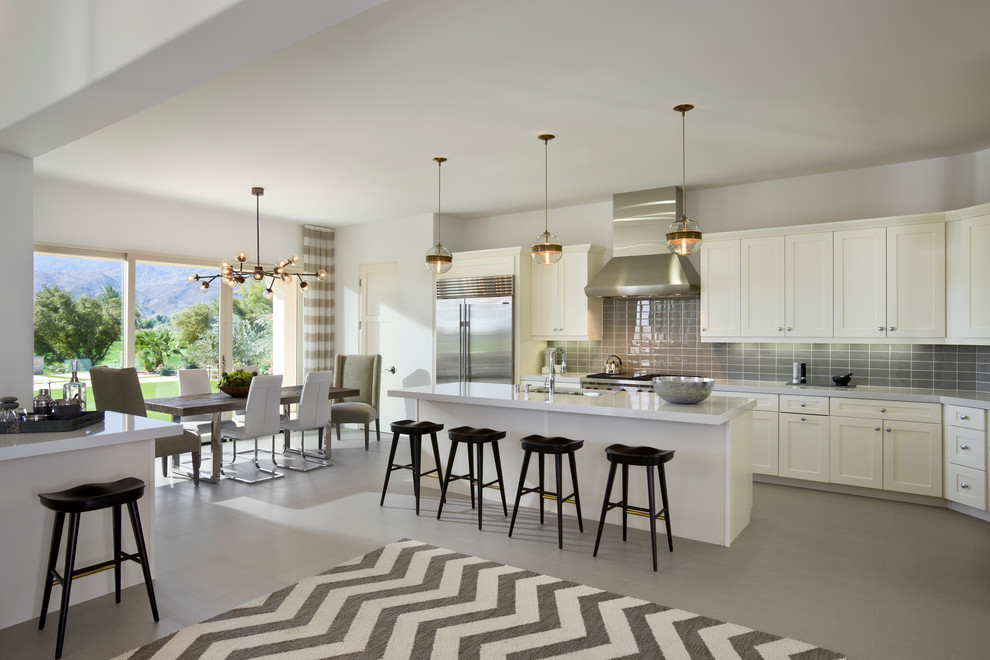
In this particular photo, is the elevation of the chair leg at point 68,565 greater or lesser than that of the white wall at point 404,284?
lesser

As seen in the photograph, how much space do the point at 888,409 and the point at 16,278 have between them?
613 cm

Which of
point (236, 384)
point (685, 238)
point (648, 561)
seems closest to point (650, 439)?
point (648, 561)

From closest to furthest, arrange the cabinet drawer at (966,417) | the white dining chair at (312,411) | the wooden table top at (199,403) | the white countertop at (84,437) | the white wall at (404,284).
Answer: the white countertop at (84,437) → the cabinet drawer at (966,417) → the wooden table top at (199,403) → the white dining chair at (312,411) → the white wall at (404,284)

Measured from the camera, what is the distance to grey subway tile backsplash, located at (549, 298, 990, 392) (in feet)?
16.8

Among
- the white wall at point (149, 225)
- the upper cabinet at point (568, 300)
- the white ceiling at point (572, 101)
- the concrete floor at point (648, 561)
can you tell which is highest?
the white ceiling at point (572, 101)

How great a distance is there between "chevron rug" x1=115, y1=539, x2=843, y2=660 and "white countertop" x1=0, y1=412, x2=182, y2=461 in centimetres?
96

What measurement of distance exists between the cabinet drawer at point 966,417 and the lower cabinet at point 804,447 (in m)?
0.83

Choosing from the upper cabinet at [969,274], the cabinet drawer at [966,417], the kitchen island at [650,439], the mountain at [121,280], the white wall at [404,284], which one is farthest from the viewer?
the white wall at [404,284]

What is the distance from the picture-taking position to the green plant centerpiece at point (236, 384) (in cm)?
569

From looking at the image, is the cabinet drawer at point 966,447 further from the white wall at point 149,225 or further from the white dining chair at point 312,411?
the white wall at point 149,225

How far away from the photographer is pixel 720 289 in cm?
584

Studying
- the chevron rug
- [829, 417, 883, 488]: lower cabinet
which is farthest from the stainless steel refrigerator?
the chevron rug

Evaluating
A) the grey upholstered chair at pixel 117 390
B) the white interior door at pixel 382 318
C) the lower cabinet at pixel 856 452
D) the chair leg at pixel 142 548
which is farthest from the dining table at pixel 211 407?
the lower cabinet at pixel 856 452

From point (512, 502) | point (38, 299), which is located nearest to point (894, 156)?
point (512, 502)
